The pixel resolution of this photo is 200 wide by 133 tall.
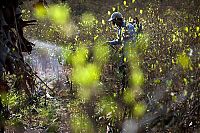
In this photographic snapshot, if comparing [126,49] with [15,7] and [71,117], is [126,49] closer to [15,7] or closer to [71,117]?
[71,117]

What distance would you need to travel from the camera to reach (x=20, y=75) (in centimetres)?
264

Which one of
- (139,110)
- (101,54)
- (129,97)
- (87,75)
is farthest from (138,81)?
(101,54)

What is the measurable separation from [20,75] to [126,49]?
3204 millimetres

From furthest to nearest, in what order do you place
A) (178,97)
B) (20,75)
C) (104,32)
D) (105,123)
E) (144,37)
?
(104,32), (144,37), (105,123), (178,97), (20,75)

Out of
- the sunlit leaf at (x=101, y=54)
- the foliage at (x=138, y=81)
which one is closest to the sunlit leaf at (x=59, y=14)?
the foliage at (x=138, y=81)

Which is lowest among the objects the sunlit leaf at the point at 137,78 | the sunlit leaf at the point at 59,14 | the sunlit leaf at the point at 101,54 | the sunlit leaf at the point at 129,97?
the sunlit leaf at the point at 129,97

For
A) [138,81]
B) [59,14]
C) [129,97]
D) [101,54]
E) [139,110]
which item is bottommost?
[139,110]

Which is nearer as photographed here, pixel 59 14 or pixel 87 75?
pixel 87 75

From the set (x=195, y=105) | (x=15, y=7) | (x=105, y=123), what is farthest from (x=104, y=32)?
(x=15, y=7)

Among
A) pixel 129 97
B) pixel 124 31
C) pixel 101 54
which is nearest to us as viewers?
pixel 129 97

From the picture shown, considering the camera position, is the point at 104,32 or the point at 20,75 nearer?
the point at 20,75

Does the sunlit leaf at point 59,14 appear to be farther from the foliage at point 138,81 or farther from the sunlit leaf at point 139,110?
the sunlit leaf at point 139,110

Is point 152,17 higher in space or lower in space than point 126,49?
higher

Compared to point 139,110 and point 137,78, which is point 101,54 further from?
point 139,110
